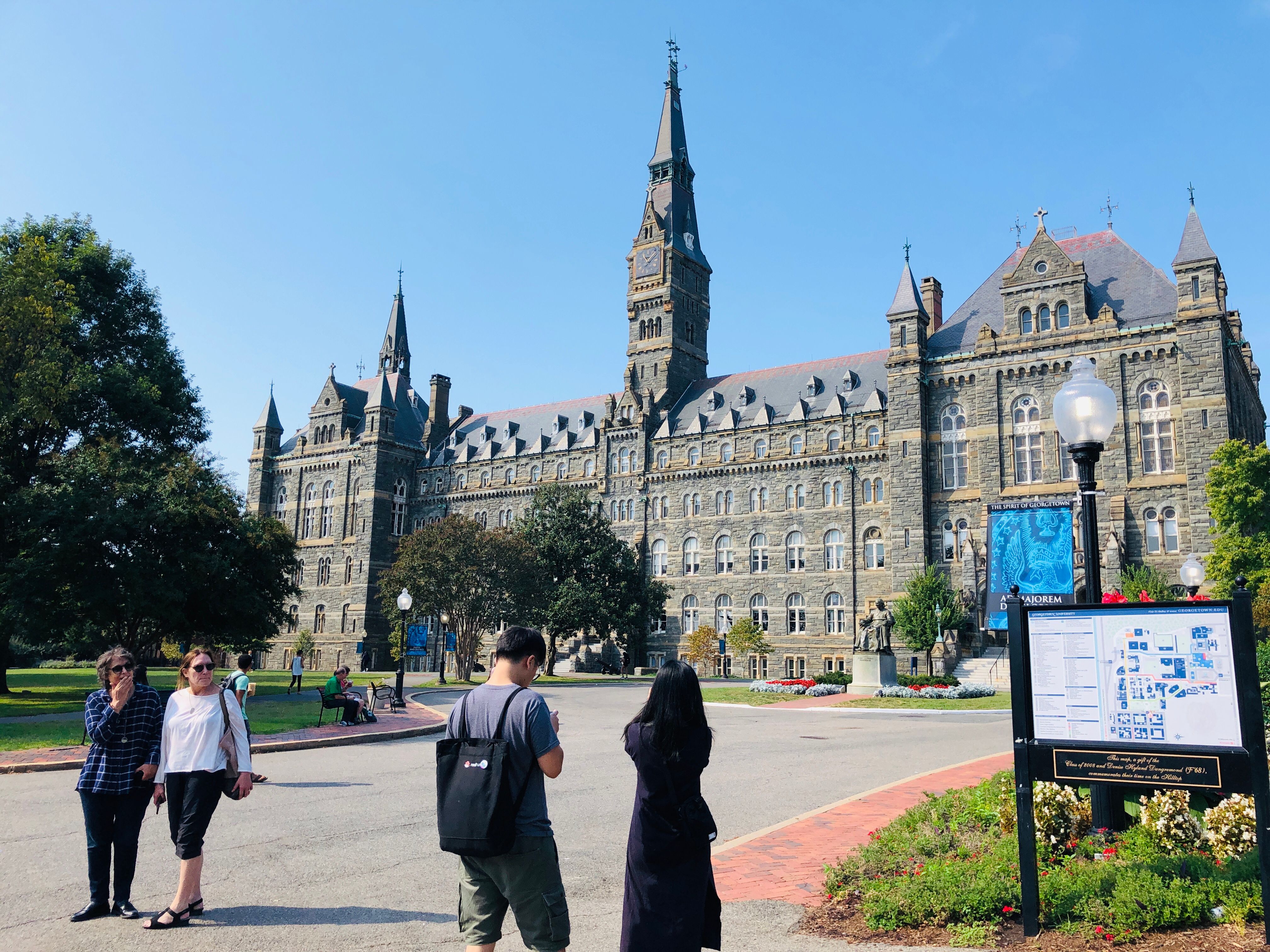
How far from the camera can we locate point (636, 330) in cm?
7031

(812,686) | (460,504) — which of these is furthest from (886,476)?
(460,504)

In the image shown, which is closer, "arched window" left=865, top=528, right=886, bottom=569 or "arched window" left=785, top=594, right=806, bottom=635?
"arched window" left=865, top=528, right=886, bottom=569

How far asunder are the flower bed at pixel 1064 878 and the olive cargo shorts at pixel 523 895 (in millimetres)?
2856

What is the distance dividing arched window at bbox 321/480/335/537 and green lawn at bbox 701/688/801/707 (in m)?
47.7

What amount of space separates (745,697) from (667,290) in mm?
39662

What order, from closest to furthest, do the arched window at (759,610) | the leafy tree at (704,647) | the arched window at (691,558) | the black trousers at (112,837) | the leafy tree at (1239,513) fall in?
1. the black trousers at (112,837)
2. the leafy tree at (1239,513)
3. the leafy tree at (704,647)
4. the arched window at (759,610)
5. the arched window at (691,558)

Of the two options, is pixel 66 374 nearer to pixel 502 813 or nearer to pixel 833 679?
pixel 833 679

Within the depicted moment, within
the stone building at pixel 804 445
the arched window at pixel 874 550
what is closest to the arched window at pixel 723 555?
the stone building at pixel 804 445

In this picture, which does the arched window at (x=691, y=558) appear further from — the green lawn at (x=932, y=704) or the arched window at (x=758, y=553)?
the green lawn at (x=932, y=704)

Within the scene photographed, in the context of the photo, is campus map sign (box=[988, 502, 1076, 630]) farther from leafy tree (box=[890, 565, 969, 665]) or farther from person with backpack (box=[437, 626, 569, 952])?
leafy tree (box=[890, 565, 969, 665])

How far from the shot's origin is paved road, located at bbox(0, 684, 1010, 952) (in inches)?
270

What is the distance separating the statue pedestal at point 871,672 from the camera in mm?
35750

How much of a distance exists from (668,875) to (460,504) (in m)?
71.6

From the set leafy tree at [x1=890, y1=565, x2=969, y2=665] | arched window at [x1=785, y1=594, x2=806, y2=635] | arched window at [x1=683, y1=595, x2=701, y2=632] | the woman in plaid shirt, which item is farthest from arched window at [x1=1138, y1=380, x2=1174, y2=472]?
the woman in plaid shirt
